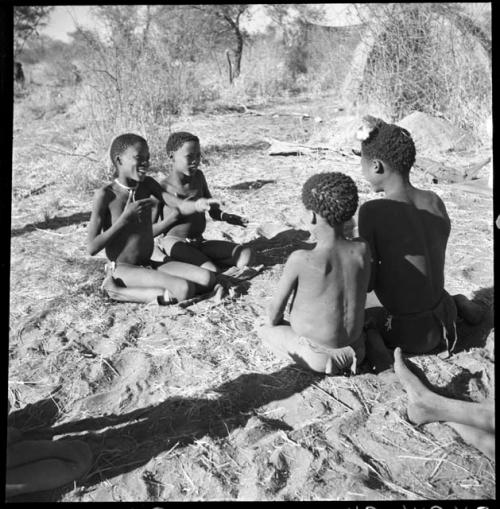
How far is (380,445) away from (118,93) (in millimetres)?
6495

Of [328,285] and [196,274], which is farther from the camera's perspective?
[196,274]

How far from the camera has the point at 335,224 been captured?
107 inches

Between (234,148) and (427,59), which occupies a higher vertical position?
(427,59)

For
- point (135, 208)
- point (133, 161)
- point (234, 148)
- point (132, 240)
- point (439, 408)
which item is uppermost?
point (234, 148)

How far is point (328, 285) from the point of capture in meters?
2.74

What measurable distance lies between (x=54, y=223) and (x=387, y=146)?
369 centimetres

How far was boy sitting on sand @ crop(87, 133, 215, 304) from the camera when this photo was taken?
3824mm

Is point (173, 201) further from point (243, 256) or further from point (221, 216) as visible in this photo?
point (243, 256)

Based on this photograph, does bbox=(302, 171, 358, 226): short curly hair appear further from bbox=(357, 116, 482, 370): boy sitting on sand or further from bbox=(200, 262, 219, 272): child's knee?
bbox=(200, 262, 219, 272): child's knee

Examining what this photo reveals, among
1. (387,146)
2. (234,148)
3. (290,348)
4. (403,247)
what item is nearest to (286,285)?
(290,348)

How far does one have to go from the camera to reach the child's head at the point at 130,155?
387 centimetres

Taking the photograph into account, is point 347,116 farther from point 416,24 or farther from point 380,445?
point 380,445

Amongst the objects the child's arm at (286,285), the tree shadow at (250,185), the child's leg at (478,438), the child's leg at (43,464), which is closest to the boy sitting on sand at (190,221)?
the child's arm at (286,285)
